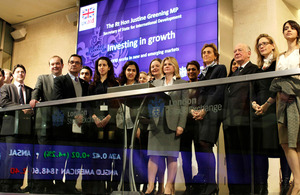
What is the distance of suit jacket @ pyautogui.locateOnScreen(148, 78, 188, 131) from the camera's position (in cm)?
324

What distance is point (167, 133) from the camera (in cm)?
334

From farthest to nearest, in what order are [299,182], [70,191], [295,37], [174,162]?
[70,191], [295,37], [174,162], [299,182]

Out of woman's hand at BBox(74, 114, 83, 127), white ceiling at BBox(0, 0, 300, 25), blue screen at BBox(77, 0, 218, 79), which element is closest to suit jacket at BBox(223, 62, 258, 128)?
woman's hand at BBox(74, 114, 83, 127)

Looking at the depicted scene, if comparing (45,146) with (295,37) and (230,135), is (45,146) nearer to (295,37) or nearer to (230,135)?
(230,135)

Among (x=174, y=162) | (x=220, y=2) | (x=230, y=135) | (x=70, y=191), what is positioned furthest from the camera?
(x=220, y=2)

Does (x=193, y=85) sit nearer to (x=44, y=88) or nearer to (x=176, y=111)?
(x=176, y=111)

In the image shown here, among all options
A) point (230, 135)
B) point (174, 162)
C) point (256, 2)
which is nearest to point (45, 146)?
point (174, 162)

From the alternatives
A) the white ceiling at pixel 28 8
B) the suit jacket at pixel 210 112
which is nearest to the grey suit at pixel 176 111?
the suit jacket at pixel 210 112


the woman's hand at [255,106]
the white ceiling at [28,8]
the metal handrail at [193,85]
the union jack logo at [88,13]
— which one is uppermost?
the white ceiling at [28,8]

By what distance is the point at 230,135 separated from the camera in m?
3.00

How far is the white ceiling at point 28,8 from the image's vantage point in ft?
34.3

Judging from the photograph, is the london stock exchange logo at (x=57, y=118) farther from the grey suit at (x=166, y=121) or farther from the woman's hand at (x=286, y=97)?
the woman's hand at (x=286, y=97)

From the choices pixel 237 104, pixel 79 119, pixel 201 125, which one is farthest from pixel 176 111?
pixel 79 119

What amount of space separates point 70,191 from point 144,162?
2.95ft
